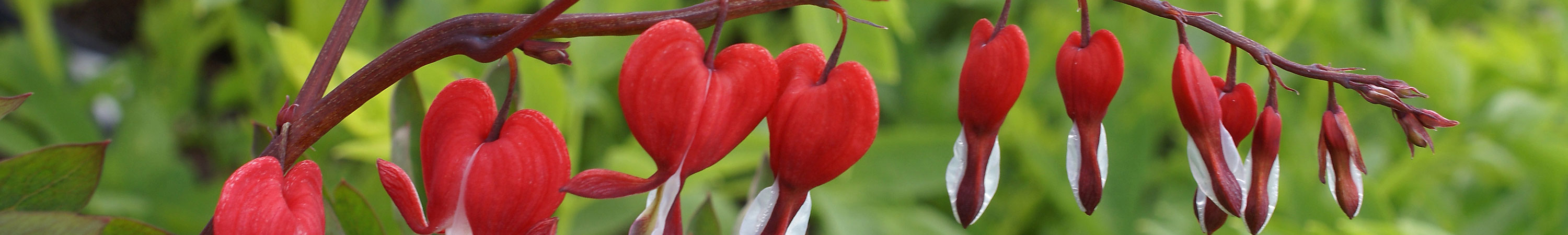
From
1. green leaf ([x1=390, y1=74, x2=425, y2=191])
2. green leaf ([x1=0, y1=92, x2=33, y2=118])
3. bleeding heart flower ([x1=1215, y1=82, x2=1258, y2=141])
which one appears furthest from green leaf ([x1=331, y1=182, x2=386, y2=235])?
bleeding heart flower ([x1=1215, y1=82, x2=1258, y2=141])

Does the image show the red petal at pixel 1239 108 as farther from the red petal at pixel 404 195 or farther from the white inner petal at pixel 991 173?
the red petal at pixel 404 195

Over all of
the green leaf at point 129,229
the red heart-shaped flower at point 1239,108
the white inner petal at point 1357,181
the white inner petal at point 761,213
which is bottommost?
the green leaf at point 129,229

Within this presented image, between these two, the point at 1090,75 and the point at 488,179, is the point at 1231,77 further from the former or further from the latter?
the point at 488,179

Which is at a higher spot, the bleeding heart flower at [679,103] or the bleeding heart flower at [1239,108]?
the bleeding heart flower at [679,103]

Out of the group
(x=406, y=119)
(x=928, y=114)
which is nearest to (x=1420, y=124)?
(x=406, y=119)

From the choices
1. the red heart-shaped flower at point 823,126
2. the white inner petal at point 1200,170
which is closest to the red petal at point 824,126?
the red heart-shaped flower at point 823,126
